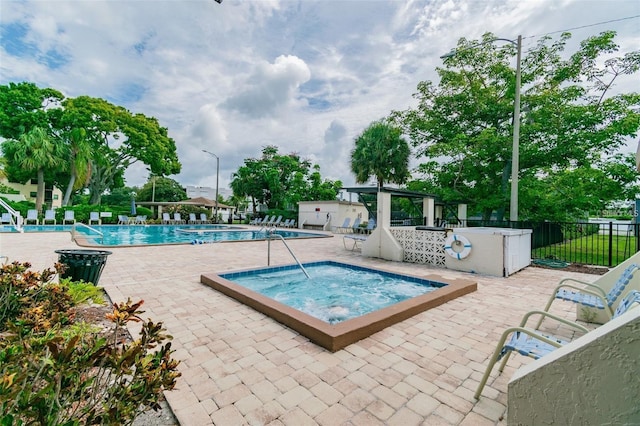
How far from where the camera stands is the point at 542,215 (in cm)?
1062

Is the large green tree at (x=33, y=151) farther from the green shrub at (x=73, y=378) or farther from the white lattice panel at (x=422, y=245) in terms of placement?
the green shrub at (x=73, y=378)

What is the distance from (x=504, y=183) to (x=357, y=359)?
39.3 feet

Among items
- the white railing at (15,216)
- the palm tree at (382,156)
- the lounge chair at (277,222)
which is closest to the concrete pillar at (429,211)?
the palm tree at (382,156)

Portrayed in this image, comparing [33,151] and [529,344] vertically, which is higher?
[33,151]

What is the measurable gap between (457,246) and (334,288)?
327 cm

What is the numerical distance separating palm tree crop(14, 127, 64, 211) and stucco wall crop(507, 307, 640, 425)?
1127 inches

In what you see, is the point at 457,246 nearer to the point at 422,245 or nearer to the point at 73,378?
the point at 422,245

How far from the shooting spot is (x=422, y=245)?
7.89 m

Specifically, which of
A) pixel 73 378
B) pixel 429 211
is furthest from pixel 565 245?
pixel 73 378

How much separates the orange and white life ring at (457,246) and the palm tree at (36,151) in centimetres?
2702

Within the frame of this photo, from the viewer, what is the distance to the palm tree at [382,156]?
19844 millimetres

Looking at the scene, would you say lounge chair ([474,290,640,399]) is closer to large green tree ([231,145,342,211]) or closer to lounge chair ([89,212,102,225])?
large green tree ([231,145,342,211])

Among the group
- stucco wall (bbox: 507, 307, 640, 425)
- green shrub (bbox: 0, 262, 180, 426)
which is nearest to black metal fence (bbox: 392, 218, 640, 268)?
stucco wall (bbox: 507, 307, 640, 425)

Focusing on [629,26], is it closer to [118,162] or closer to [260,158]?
[260,158]
